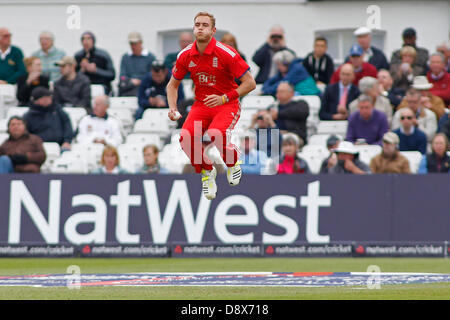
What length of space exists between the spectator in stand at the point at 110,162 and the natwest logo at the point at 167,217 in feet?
1.54

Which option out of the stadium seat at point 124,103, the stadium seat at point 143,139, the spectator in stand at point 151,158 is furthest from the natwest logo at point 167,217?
the stadium seat at point 124,103

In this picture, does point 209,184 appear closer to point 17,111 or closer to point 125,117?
point 125,117

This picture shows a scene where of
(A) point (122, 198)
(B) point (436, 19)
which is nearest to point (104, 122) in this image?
(A) point (122, 198)

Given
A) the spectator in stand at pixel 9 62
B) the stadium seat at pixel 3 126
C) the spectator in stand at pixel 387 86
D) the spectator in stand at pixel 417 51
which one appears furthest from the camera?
the spectator in stand at pixel 9 62

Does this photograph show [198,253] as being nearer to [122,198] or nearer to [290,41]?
[122,198]

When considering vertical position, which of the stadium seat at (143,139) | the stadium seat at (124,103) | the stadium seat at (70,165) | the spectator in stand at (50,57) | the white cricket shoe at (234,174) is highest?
the spectator in stand at (50,57)

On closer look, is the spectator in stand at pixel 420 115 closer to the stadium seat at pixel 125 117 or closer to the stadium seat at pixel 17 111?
the stadium seat at pixel 125 117

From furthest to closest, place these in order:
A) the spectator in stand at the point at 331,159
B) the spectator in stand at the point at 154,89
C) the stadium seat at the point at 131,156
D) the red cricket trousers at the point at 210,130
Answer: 1. the spectator in stand at the point at 154,89
2. the stadium seat at the point at 131,156
3. the spectator in stand at the point at 331,159
4. the red cricket trousers at the point at 210,130

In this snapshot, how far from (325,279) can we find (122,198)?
218 inches

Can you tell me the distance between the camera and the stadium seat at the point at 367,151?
19234mm

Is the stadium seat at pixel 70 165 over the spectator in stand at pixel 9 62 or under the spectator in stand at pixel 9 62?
under

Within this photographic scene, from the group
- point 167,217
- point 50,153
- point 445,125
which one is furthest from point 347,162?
point 50,153

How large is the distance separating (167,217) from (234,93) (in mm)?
6368

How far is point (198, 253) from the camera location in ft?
60.5
